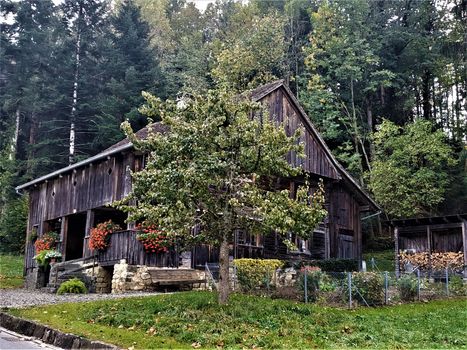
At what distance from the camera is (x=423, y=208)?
1458 inches

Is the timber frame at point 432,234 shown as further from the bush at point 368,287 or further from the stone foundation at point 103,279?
the stone foundation at point 103,279

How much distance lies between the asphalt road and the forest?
2521 centimetres

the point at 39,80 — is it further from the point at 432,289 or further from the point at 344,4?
the point at 432,289

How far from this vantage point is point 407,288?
17984 mm

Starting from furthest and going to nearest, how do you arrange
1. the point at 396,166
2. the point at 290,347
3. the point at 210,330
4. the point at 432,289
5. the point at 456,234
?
the point at 396,166, the point at 456,234, the point at 432,289, the point at 210,330, the point at 290,347

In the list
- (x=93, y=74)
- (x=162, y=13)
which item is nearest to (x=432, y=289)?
(x=93, y=74)

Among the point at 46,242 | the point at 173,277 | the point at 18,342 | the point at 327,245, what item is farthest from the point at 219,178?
the point at 46,242

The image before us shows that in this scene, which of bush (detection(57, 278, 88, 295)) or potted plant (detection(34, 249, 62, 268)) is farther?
potted plant (detection(34, 249, 62, 268))

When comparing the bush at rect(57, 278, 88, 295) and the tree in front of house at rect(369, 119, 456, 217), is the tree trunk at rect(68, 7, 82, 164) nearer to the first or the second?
the bush at rect(57, 278, 88, 295)

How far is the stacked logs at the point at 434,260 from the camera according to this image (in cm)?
2499

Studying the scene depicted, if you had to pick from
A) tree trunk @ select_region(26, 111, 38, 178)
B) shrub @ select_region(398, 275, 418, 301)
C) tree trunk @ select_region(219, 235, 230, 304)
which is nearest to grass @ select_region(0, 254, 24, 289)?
tree trunk @ select_region(26, 111, 38, 178)

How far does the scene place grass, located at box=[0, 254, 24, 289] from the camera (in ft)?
90.4

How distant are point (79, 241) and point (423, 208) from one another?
2228cm

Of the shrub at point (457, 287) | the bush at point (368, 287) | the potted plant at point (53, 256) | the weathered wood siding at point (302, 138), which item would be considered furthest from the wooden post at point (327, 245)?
the potted plant at point (53, 256)
